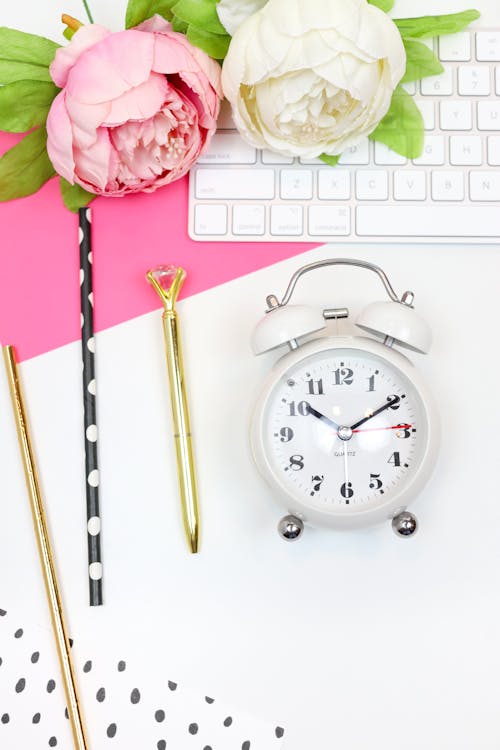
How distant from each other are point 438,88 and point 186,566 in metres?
0.57

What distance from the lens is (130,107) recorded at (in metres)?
0.71

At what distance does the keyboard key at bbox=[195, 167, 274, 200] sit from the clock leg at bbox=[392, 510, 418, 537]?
0.35 meters

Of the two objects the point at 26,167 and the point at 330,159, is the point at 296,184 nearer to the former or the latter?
the point at 330,159

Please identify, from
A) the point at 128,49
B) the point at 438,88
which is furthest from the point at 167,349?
the point at 438,88

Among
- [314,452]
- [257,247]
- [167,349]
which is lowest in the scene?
[314,452]

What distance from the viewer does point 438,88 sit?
82 centimetres

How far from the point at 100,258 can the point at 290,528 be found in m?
0.35

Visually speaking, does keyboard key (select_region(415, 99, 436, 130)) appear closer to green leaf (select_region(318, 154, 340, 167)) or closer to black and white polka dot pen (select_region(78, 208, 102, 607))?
green leaf (select_region(318, 154, 340, 167))

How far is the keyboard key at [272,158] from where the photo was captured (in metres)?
0.82

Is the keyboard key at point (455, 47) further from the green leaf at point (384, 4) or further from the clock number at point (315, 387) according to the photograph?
the clock number at point (315, 387)

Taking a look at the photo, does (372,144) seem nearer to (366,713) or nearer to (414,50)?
(414,50)

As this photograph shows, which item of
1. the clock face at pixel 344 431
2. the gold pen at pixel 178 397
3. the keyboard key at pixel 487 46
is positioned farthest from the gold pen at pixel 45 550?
the keyboard key at pixel 487 46

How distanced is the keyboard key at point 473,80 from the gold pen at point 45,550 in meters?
0.55

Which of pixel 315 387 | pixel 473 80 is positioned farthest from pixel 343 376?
pixel 473 80
